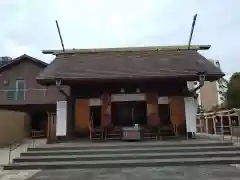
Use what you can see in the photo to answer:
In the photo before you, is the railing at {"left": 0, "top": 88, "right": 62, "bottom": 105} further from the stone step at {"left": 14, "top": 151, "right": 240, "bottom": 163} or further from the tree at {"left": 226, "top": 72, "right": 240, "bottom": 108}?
the tree at {"left": 226, "top": 72, "right": 240, "bottom": 108}

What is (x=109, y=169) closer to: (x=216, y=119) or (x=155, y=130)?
(x=155, y=130)

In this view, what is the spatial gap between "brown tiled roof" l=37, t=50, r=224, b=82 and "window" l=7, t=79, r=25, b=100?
7506 millimetres

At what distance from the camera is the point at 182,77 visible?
12.6 m

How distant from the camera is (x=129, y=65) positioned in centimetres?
1357

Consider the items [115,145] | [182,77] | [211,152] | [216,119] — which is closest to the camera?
[211,152]

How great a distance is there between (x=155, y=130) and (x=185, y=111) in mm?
1650

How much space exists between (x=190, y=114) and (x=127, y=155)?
481 cm

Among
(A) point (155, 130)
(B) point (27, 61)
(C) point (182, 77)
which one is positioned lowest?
(A) point (155, 130)

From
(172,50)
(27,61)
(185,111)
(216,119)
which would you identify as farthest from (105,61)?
(216,119)

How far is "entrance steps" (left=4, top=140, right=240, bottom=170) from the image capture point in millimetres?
9008

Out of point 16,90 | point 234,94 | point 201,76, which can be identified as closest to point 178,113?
point 201,76

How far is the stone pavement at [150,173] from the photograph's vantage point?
7.28m

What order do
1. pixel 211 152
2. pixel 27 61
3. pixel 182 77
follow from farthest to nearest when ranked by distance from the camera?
pixel 27 61, pixel 182 77, pixel 211 152

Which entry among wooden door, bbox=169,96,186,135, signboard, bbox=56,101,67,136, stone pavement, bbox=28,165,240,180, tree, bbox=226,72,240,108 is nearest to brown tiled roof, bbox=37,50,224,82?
signboard, bbox=56,101,67,136
